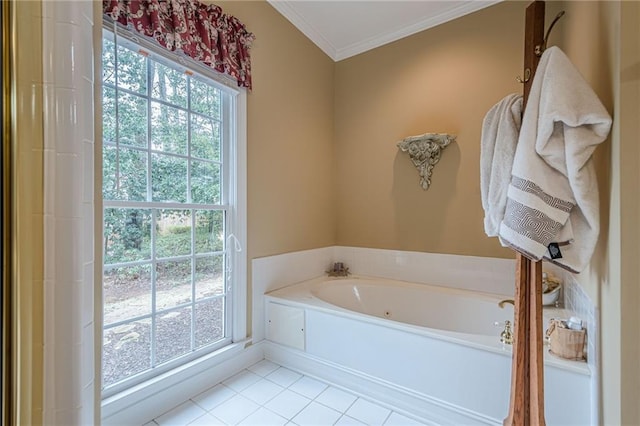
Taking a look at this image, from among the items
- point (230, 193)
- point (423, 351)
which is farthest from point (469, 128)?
point (230, 193)

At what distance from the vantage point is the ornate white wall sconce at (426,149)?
8.10 ft

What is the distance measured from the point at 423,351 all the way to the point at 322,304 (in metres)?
0.73

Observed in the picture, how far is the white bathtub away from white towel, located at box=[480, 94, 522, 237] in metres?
0.73

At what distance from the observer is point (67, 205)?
48cm

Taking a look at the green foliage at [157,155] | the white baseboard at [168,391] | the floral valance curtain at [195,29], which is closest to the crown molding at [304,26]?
the floral valance curtain at [195,29]

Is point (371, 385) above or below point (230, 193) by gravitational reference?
below

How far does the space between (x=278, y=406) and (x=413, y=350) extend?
2.79ft

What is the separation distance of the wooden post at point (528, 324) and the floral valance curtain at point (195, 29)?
1.65m

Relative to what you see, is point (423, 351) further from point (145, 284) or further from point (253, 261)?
point (145, 284)

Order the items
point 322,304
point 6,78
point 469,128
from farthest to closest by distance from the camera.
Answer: point 469,128, point 322,304, point 6,78

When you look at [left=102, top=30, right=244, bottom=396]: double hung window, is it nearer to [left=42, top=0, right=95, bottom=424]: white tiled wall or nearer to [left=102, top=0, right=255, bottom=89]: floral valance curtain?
[left=102, top=0, right=255, bottom=89]: floral valance curtain

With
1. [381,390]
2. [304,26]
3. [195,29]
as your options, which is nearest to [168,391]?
[381,390]

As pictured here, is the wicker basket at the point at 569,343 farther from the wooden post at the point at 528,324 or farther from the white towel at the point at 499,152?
the white towel at the point at 499,152

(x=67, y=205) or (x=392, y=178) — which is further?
(x=392, y=178)
